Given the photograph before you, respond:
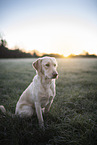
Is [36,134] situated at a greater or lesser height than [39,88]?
lesser

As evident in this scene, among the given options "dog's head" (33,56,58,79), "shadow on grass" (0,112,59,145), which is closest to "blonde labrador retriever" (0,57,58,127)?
"dog's head" (33,56,58,79)

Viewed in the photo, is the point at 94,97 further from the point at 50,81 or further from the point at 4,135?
the point at 4,135

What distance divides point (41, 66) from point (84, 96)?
2.13 m

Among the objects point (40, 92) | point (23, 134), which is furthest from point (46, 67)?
point (23, 134)

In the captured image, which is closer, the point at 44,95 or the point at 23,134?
the point at 23,134

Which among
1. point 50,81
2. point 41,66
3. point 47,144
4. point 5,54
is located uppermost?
point 5,54

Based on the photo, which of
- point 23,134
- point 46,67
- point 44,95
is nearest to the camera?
point 23,134

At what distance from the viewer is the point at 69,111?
7.58 ft

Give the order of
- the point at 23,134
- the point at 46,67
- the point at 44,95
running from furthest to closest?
the point at 46,67
the point at 44,95
the point at 23,134

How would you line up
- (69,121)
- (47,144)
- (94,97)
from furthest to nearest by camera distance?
1. (94,97)
2. (69,121)
3. (47,144)

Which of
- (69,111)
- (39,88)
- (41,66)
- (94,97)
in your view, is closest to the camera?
(39,88)

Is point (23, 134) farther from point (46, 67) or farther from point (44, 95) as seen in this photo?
point (46, 67)

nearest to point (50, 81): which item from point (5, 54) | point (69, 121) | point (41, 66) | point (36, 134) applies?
point (41, 66)

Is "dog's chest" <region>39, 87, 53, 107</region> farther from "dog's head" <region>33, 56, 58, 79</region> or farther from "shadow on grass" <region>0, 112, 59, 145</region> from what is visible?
"shadow on grass" <region>0, 112, 59, 145</region>
